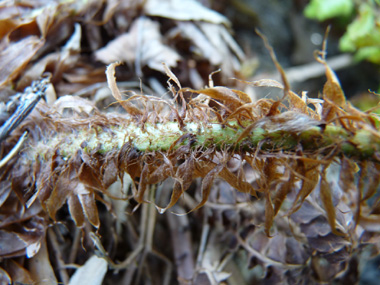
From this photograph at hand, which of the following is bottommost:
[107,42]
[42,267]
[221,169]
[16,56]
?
[42,267]

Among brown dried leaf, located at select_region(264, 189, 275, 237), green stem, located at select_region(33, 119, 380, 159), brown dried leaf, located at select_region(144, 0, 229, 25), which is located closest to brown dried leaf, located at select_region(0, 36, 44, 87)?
green stem, located at select_region(33, 119, 380, 159)

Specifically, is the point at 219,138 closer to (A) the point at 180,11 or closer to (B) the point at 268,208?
(B) the point at 268,208

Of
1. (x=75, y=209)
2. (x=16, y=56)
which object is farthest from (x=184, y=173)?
(x=16, y=56)

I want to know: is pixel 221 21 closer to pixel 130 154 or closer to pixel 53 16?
pixel 53 16

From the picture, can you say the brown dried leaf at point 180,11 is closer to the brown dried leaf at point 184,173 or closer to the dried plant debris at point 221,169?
the dried plant debris at point 221,169

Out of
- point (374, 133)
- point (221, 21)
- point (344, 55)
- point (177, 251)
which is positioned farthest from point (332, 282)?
point (344, 55)

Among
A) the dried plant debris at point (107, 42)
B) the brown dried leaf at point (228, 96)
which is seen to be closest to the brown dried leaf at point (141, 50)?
the dried plant debris at point (107, 42)

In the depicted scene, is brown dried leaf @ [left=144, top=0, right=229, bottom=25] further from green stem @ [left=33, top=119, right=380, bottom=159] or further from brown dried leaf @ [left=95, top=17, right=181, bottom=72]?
green stem @ [left=33, top=119, right=380, bottom=159]
